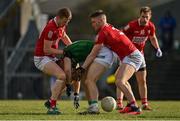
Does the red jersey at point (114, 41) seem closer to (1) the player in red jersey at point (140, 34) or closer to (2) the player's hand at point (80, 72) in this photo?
(2) the player's hand at point (80, 72)

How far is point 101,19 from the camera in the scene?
17.6 meters

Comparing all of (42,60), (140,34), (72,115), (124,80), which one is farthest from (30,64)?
(72,115)

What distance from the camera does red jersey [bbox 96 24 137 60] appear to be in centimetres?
1748

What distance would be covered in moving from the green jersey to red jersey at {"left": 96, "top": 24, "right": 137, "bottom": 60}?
0.54 m

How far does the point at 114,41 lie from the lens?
17609mm

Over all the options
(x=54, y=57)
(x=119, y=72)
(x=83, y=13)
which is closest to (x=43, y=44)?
(x=54, y=57)

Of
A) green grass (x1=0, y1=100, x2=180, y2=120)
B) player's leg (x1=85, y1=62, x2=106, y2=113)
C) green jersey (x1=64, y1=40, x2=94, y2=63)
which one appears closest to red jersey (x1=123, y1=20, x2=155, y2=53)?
green grass (x1=0, y1=100, x2=180, y2=120)

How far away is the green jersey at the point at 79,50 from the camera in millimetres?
17969

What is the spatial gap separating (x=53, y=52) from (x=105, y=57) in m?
1.06

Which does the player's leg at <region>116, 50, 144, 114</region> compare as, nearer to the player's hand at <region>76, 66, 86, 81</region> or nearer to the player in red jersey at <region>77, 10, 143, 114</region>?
the player in red jersey at <region>77, 10, 143, 114</region>

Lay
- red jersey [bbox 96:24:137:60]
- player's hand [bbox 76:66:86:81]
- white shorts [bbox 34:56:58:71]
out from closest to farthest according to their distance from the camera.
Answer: player's hand [bbox 76:66:86:81], red jersey [bbox 96:24:137:60], white shorts [bbox 34:56:58:71]

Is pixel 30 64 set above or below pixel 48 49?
above

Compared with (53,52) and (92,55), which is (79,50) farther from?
(92,55)

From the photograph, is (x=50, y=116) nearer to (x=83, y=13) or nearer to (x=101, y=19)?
(x=101, y=19)
